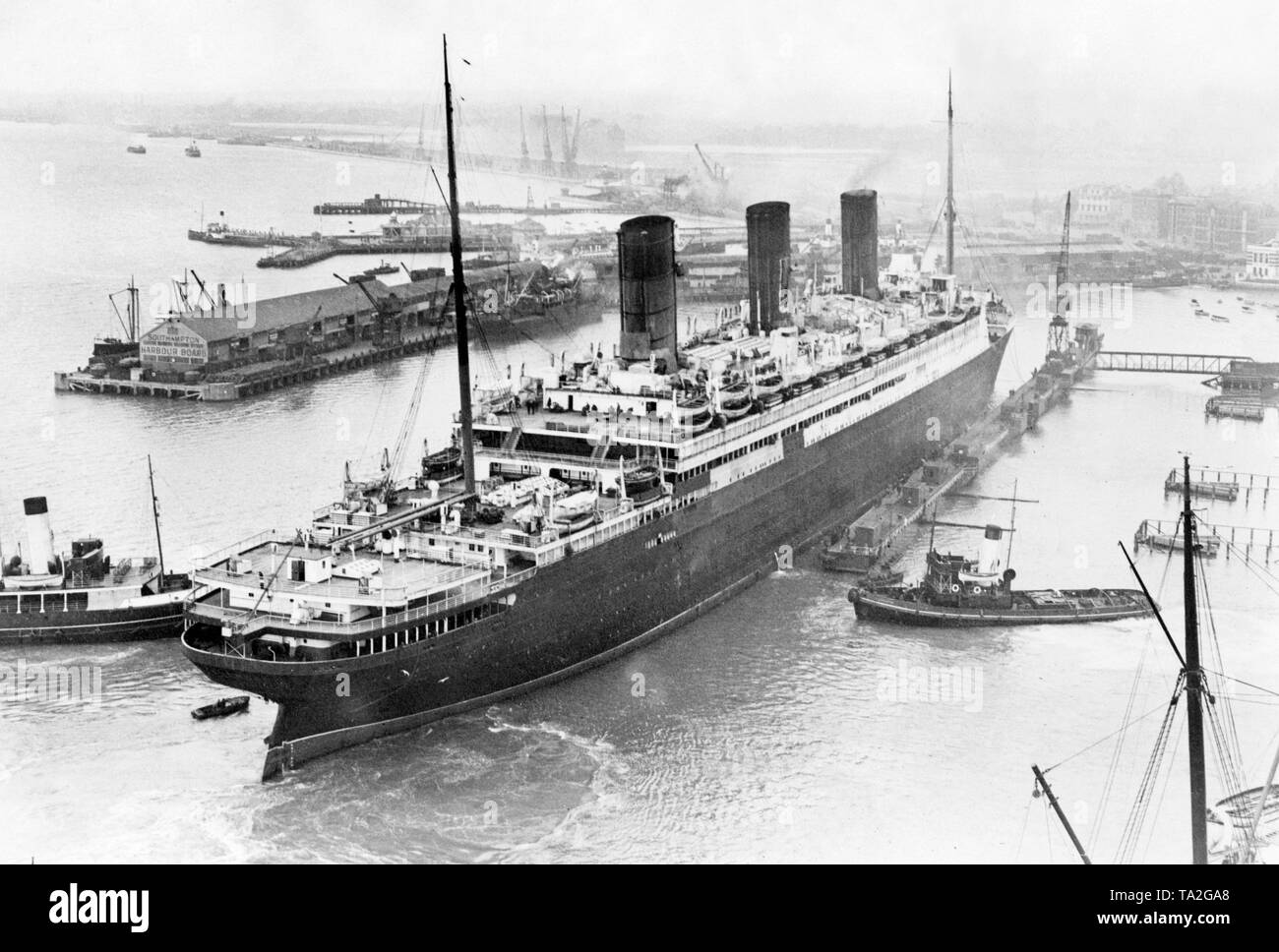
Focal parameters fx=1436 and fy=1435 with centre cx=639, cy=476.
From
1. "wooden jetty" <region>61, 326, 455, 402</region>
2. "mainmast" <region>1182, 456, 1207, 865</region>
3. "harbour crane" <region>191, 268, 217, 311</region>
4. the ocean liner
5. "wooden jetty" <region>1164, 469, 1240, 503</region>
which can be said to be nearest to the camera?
"mainmast" <region>1182, 456, 1207, 865</region>

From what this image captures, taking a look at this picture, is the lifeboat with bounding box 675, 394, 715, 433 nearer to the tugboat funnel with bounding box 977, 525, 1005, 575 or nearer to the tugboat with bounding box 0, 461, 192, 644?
the tugboat funnel with bounding box 977, 525, 1005, 575

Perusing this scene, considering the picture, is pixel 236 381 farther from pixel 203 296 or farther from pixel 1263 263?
pixel 1263 263

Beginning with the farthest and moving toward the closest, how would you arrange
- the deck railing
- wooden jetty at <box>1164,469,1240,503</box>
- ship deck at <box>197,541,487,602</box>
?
wooden jetty at <box>1164,469,1240,503</box> → ship deck at <box>197,541,487,602</box> → the deck railing

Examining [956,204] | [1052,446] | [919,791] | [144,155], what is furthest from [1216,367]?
[144,155]

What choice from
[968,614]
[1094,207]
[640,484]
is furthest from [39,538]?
[1094,207]

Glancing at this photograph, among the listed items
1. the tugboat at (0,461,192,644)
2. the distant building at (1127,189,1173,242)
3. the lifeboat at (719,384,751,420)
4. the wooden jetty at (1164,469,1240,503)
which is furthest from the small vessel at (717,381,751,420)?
the distant building at (1127,189,1173,242)

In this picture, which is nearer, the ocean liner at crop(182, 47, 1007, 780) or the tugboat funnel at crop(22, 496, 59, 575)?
the ocean liner at crop(182, 47, 1007, 780)

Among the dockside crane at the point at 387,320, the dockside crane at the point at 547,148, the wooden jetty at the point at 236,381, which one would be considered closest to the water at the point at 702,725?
the wooden jetty at the point at 236,381
